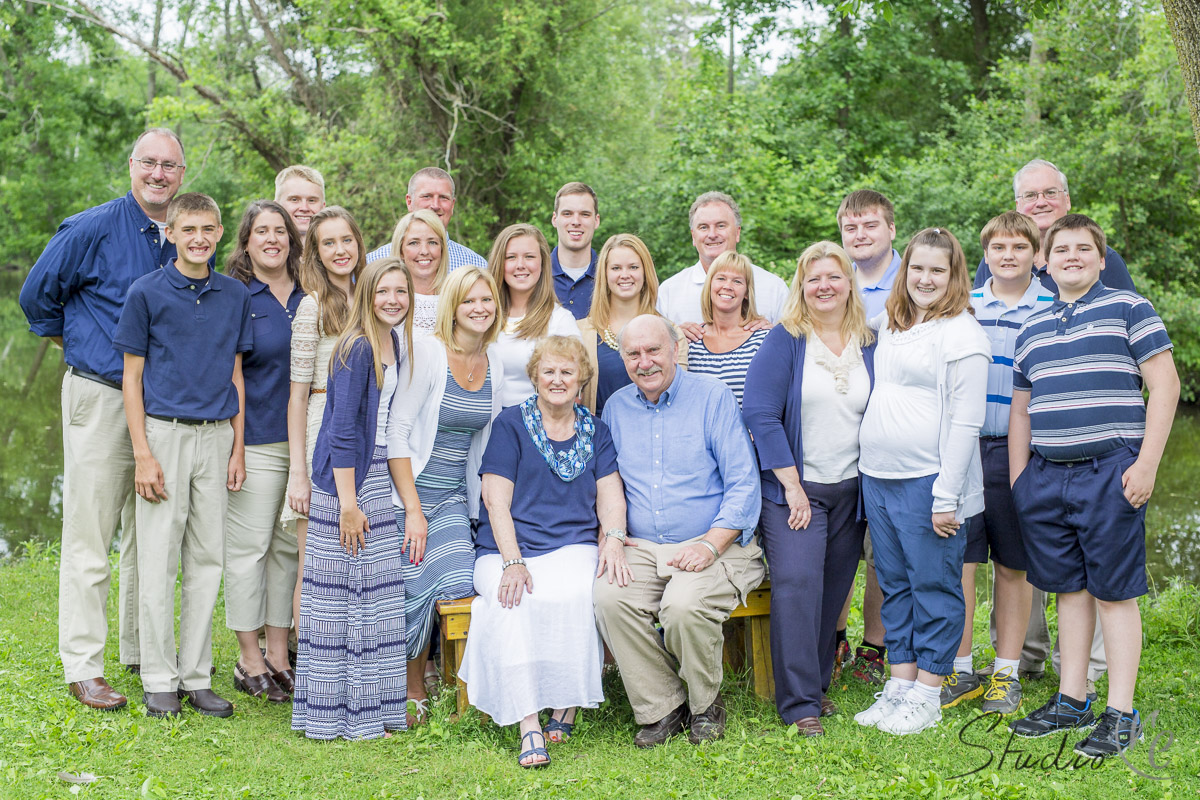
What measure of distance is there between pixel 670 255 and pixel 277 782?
1169 cm

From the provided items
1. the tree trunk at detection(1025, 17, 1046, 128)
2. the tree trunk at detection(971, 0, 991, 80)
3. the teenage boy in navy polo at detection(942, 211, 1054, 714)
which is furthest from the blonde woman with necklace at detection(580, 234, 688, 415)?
the tree trunk at detection(971, 0, 991, 80)

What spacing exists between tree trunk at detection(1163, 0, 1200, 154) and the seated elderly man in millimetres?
2433

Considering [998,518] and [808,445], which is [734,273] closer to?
[808,445]

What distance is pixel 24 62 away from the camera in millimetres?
20359

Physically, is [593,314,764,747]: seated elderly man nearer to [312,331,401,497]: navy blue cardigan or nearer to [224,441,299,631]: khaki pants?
[312,331,401,497]: navy blue cardigan

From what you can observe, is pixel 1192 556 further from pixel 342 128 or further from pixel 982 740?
pixel 342 128

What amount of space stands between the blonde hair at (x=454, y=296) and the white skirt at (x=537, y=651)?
3.86 ft

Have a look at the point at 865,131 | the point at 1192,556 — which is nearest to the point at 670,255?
the point at 865,131

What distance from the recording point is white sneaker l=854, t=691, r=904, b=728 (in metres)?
4.22

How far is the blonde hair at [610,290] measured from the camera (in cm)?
486

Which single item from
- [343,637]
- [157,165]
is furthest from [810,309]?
[157,165]

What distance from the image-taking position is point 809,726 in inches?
163

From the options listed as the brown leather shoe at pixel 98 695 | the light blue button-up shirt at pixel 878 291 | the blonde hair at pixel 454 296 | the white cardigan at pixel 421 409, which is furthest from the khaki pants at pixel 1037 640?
the brown leather shoe at pixel 98 695

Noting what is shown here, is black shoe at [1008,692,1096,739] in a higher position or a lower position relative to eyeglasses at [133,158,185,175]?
lower
